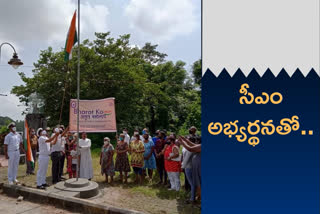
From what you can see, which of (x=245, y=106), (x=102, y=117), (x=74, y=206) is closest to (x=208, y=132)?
(x=245, y=106)

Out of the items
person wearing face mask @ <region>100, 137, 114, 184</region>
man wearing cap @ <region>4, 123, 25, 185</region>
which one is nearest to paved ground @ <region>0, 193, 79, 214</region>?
man wearing cap @ <region>4, 123, 25, 185</region>

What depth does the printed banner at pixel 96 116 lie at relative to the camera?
823 centimetres

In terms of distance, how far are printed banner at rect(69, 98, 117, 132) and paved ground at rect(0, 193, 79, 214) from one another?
2.89 metres

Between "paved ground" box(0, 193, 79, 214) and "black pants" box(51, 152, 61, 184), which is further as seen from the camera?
"black pants" box(51, 152, 61, 184)

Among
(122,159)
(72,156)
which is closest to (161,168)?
(122,159)

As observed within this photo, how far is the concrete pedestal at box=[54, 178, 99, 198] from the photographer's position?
601 cm

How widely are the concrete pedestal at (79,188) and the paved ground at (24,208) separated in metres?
0.61

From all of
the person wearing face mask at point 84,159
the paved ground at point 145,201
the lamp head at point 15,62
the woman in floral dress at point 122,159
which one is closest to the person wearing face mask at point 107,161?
the woman in floral dress at point 122,159

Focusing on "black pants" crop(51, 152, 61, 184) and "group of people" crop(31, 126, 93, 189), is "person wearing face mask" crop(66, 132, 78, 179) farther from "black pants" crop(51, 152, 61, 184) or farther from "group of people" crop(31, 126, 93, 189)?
"black pants" crop(51, 152, 61, 184)

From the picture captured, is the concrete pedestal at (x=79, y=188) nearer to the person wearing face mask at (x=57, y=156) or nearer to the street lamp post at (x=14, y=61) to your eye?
the person wearing face mask at (x=57, y=156)

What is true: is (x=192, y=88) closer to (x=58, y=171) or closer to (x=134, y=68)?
(x=134, y=68)

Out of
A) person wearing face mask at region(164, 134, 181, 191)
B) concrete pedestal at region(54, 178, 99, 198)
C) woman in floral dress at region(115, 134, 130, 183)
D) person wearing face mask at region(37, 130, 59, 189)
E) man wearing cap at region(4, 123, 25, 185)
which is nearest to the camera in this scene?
concrete pedestal at region(54, 178, 99, 198)

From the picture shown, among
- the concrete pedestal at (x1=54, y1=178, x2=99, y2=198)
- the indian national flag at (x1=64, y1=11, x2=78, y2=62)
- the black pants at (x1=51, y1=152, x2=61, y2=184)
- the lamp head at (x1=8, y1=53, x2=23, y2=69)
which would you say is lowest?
the concrete pedestal at (x1=54, y1=178, x2=99, y2=198)

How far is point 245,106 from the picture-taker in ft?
10.1
